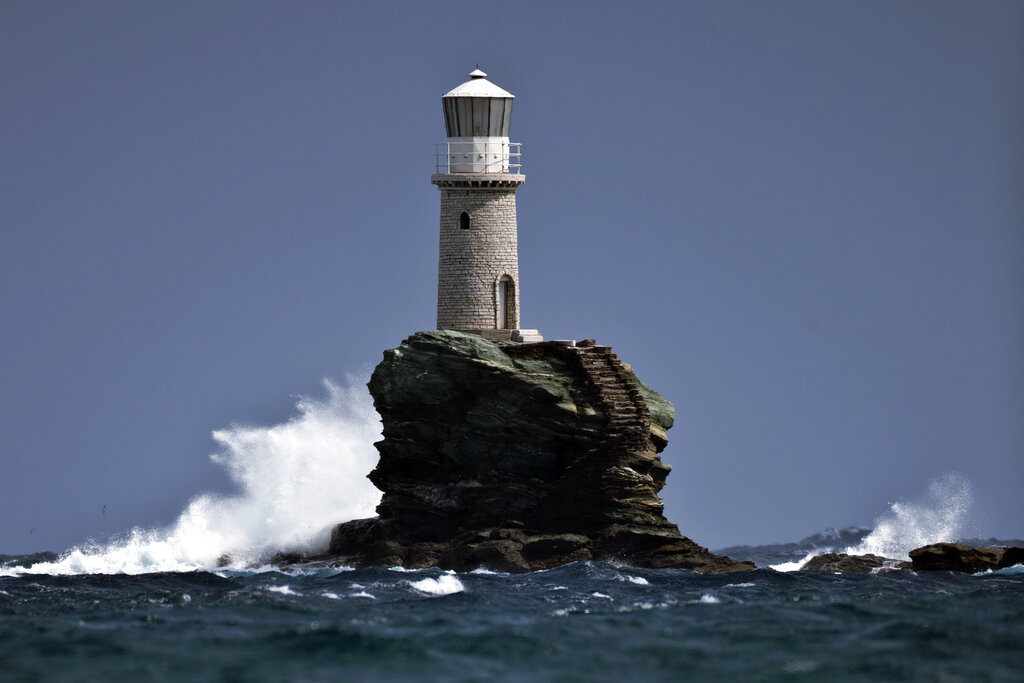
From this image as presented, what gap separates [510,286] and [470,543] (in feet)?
39.4

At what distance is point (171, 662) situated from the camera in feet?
130

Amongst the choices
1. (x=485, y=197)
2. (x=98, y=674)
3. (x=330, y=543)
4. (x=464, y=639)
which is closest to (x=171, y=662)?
(x=98, y=674)

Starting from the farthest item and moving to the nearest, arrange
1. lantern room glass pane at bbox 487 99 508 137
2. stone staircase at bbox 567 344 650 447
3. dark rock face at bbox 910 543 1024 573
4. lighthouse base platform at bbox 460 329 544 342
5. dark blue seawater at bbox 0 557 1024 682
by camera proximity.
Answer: lantern room glass pane at bbox 487 99 508 137 → lighthouse base platform at bbox 460 329 544 342 → stone staircase at bbox 567 344 650 447 → dark rock face at bbox 910 543 1024 573 → dark blue seawater at bbox 0 557 1024 682

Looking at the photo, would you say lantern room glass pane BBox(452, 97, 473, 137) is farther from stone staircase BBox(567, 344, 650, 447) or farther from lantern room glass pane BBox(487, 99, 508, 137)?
stone staircase BBox(567, 344, 650, 447)

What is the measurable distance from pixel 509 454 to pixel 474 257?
8.68 meters

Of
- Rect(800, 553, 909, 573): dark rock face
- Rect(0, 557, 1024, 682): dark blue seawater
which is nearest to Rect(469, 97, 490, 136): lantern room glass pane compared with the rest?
Rect(0, 557, 1024, 682): dark blue seawater

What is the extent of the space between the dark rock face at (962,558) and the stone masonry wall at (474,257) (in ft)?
60.6

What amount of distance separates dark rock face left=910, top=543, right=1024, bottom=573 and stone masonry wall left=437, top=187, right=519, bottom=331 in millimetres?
18479

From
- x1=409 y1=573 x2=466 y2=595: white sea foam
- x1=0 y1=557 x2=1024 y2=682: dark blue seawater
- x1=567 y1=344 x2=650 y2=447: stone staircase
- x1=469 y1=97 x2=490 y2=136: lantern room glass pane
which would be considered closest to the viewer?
x1=0 y1=557 x2=1024 y2=682: dark blue seawater

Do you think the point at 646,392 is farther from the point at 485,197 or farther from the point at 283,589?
the point at 283,589

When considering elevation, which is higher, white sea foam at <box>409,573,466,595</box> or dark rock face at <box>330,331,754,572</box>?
dark rock face at <box>330,331,754,572</box>

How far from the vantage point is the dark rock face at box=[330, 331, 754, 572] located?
208 feet

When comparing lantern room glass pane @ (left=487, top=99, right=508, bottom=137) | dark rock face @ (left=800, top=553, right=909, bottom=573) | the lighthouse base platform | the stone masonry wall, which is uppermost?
lantern room glass pane @ (left=487, top=99, right=508, bottom=137)

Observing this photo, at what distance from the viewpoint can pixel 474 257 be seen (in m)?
69.6
